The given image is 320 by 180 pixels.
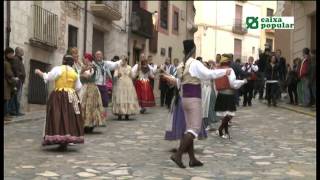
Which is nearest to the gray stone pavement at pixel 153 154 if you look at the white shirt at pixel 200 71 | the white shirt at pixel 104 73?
the white shirt at pixel 104 73

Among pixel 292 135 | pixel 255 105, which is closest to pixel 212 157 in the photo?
pixel 292 135

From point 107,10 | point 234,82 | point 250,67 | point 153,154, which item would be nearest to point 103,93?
point 234,82

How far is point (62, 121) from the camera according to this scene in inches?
409

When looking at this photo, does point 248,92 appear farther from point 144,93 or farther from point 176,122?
point 176,122

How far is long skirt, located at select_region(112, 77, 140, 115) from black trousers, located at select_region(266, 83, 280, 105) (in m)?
5.20

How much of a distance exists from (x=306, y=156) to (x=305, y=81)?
8.11 meters

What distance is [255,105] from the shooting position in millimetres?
20844

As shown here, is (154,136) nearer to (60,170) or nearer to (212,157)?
(212,157)

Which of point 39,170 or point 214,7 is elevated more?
point 214,7

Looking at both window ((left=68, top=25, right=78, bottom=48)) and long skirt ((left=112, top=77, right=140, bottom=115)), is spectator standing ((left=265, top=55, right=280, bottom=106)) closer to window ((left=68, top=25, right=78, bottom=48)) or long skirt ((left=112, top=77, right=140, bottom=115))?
long skirt ((left=112, top=77, right=140, bottom=115))

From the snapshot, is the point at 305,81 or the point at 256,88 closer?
the point at 305,81

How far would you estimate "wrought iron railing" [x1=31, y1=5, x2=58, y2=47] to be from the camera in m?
19.5

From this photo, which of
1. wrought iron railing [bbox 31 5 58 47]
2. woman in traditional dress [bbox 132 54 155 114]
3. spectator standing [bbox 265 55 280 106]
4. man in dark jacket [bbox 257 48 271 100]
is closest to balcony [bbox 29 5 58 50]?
wrought iron railing [bbox 31 5 58 47]

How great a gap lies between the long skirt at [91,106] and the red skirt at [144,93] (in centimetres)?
527
